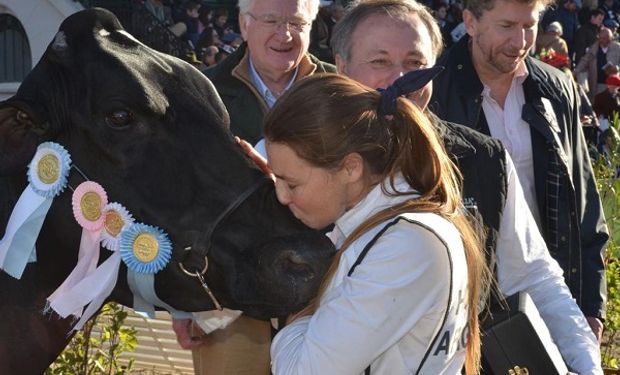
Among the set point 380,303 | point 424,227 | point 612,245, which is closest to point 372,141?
point 424,227

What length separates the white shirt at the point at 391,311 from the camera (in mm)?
2512

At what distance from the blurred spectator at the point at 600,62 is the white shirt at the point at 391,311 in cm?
1831

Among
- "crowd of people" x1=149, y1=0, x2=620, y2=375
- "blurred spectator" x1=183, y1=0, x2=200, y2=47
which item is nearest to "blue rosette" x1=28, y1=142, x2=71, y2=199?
"crowd of people" x1=149, y1=0, x2=620, y2=375

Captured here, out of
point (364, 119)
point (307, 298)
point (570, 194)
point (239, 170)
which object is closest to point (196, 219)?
point (239, 170)

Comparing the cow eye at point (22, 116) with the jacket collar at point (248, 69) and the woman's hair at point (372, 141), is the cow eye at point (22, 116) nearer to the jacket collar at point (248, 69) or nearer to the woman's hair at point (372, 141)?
the woman's hair at point (372, 141)

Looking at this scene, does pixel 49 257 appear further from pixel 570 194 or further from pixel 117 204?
pixel 570 194

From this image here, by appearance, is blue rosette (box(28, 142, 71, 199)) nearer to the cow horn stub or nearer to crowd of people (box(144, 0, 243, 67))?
the cow horn stub

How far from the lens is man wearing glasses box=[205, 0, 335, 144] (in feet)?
14.2

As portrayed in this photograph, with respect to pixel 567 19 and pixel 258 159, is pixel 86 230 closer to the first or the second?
pixel 258 159

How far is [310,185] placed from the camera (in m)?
2.70

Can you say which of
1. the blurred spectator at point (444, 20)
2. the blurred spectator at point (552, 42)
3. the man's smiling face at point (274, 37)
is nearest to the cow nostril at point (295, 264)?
the man's smiling face at point (274, 37)

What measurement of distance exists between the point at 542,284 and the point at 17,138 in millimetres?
→ 1521

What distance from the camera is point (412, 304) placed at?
2529mm

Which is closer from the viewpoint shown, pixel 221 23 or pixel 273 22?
pixel 273 22
